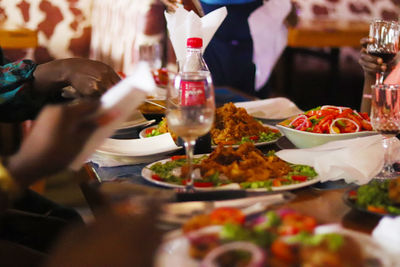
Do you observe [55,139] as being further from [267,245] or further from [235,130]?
[235,130]

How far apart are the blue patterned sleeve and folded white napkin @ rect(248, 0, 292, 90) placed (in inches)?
74.4

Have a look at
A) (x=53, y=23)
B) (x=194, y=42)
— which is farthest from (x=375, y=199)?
(x=53, y=23)

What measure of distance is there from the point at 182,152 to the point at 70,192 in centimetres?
232

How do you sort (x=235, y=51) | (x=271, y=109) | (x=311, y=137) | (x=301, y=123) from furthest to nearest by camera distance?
(x=235, y=51) < (x=271, y=109) < (x=301, y=123) < (x=311, y=137)

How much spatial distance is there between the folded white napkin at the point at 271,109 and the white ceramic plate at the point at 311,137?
459 millimetres

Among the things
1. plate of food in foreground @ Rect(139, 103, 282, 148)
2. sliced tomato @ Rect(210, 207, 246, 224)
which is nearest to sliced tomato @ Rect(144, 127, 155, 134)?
plate of food in foreground @ Rect(139, 103, 282, 148)

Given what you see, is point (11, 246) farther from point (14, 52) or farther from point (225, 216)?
point (14, 52)

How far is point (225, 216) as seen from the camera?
0.76 m

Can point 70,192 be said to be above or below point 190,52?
below

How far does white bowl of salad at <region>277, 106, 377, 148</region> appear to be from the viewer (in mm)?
1449

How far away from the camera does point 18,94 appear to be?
1.62m

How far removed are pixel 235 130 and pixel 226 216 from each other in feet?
2.81

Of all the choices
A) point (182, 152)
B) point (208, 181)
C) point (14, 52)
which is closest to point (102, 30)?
point (14, 52)

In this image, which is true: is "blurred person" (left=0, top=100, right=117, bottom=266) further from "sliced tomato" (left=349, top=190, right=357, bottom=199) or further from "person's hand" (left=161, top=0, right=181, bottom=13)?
"person's hand" (left=161, top=0, right=181, bottom=13)
